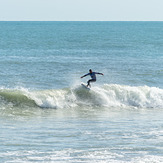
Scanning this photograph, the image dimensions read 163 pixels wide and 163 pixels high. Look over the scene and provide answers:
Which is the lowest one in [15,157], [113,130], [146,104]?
[15,157]

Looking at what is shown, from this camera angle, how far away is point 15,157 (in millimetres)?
14031

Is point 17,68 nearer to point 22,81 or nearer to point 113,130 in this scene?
point 22,81

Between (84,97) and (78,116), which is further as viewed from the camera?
(84,97)

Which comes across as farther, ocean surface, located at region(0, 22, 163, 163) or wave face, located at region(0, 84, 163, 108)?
wave face, located at region(0, 84, 163, 108)

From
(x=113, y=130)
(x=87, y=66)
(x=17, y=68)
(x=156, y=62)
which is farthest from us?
(x=156, y=62)

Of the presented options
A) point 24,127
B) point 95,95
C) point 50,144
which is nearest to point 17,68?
point 95,95

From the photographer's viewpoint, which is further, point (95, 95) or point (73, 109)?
point (95, 95)

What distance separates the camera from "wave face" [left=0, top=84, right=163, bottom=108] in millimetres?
25594

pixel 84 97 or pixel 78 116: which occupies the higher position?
pixel 84 97

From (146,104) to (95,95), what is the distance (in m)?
3.51

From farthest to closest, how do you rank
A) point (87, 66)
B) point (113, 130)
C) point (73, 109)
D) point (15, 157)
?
point (87, 66)
point (73, 109)
point (113, 130)
point (15, 157)

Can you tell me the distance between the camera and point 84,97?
26859 millimetres

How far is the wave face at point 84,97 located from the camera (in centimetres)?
2559

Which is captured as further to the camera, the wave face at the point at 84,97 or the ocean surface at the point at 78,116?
the wave face at the point at 84,97
